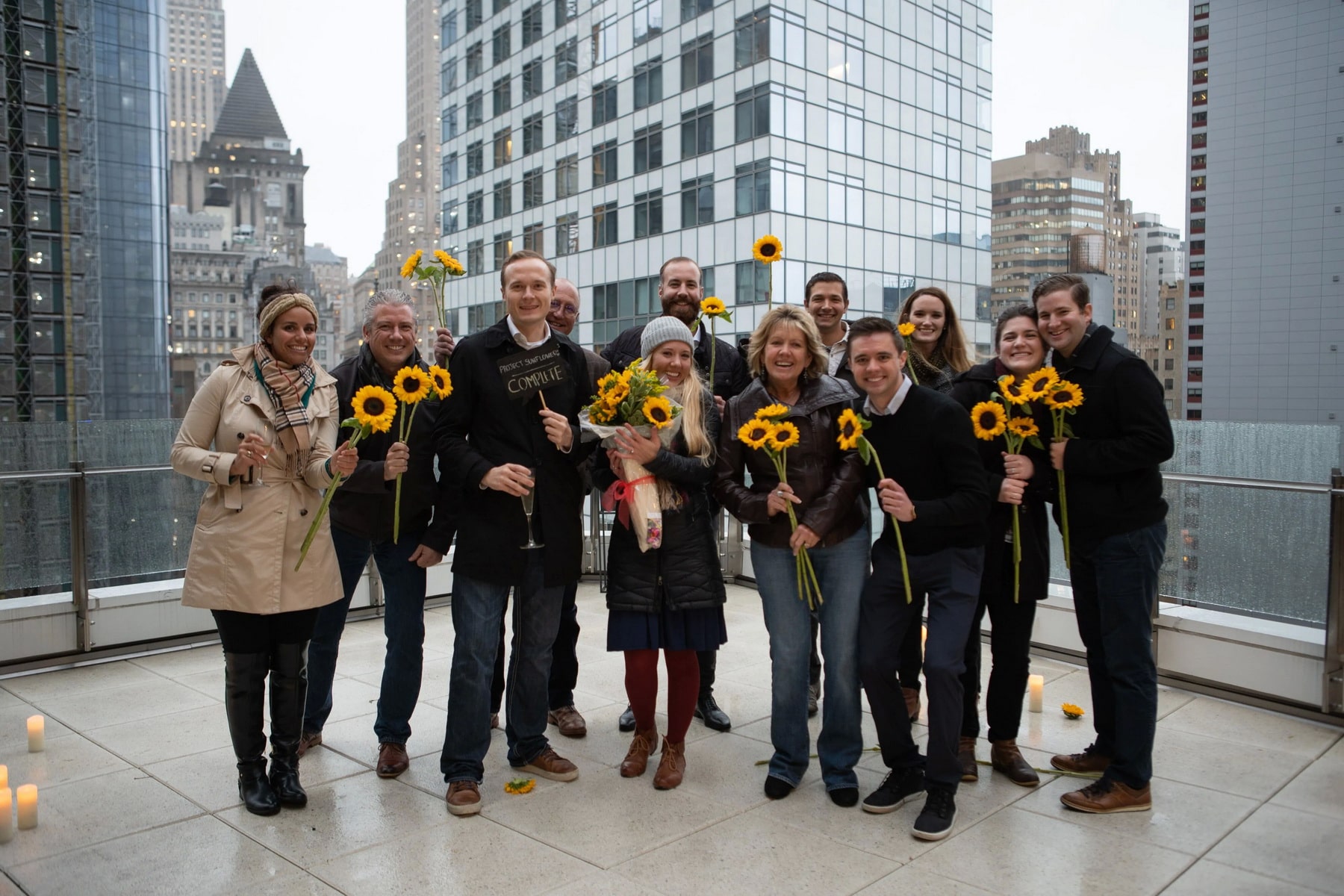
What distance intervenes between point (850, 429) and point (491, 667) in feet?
5.61

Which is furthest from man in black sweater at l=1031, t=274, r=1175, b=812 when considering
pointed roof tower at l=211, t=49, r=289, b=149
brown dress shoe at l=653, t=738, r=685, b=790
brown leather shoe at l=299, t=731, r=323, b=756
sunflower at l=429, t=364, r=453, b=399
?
pointed roof tower at l=211, t=49, r=289, b=149

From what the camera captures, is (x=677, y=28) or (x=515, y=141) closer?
(x=677, y=28)

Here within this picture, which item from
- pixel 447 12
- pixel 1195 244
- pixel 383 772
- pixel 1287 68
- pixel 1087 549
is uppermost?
pixel 447 12

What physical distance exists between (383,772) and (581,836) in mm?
1080

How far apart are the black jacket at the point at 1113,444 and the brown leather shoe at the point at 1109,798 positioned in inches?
36.5

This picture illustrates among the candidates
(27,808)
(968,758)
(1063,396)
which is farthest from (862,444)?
(27,808)

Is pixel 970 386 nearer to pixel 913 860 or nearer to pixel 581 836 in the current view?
pixel 913 860

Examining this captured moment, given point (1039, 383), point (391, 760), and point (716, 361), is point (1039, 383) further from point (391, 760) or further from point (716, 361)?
point (391, 760)

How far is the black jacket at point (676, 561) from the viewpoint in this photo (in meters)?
3.81

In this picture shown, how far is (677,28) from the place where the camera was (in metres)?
35.9

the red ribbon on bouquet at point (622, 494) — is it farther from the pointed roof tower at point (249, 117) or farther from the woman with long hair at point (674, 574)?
the pointed roof tower at point (249, 117)

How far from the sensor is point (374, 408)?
3479mm

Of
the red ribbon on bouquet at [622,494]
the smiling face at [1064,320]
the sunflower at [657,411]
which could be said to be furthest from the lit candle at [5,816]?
the smiling face at [1064,320]

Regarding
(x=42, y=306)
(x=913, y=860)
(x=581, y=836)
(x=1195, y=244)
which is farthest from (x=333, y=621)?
(x=42, y=306)
